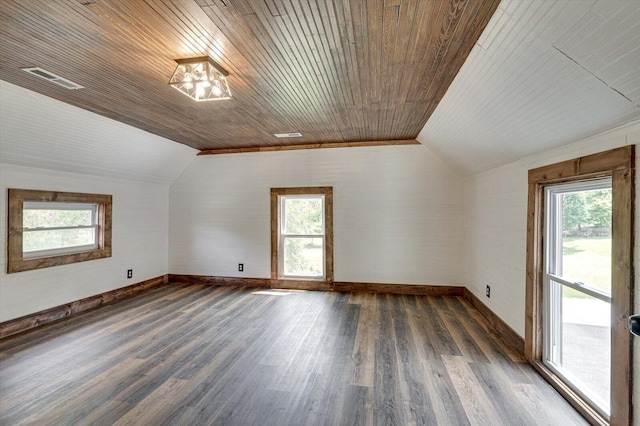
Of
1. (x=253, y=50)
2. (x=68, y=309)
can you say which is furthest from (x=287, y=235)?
(x=253, y=50)

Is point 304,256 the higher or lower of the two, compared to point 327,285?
higher

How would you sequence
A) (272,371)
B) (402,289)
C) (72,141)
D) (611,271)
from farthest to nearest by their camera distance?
(402,289)
(72,141)
(272,371)
(611,271)

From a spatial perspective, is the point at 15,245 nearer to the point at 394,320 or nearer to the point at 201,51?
the point at 201,51

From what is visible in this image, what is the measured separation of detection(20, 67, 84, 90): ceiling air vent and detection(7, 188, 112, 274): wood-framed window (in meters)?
1.83

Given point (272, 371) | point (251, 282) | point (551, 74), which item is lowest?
point (272, 371)

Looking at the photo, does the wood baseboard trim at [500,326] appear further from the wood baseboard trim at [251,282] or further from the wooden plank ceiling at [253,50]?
the wooden plank ceiling at [253,50]

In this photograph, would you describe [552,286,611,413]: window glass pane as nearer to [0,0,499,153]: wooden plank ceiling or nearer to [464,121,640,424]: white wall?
[464,121,640,424]: white wall

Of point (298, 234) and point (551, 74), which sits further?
point (298, 234)

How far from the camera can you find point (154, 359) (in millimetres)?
2932

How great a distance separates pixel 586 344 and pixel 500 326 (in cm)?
117

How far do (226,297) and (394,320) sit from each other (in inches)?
110

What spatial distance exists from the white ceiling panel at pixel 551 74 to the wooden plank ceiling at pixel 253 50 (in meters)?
0.17

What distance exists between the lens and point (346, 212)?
17.4 ft

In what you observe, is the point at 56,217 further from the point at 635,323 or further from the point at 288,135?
the point at 635,323
